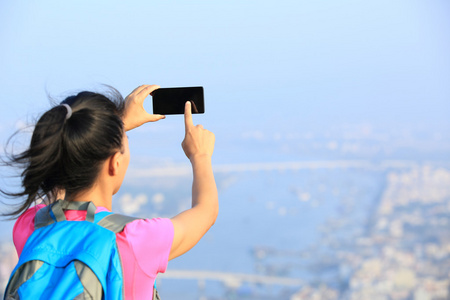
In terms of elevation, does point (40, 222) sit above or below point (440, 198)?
above

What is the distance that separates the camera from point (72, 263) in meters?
0.50

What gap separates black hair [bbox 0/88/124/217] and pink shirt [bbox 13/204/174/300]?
0.14 feet

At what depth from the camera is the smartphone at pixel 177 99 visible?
65 centimetres

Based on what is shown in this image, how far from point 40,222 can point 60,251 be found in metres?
0.06

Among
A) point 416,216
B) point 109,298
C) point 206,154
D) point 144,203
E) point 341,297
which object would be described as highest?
point 206,154

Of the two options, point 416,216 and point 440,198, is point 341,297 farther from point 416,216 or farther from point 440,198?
point 440,198

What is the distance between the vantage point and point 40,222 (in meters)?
0.55

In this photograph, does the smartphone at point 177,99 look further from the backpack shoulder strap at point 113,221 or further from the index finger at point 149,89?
the backpack shoulder strap at point 113,221

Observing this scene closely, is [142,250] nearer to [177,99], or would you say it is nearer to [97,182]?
[97,182]

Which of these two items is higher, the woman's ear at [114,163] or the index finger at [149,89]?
the index finger at [149,89]

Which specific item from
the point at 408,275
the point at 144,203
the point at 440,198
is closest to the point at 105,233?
the point at 144,203

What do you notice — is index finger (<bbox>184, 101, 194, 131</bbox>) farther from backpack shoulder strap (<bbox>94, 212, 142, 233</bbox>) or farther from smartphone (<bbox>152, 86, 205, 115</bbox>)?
backpack shoulder strap (<bbox>94, 212, 142, 233</bbox>)

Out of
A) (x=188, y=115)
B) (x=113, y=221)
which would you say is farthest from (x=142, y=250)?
(x=188, y=115)

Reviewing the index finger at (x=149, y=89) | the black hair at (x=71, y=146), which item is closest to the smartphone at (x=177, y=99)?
the index finger at (x=149, y=89)
